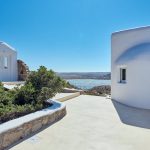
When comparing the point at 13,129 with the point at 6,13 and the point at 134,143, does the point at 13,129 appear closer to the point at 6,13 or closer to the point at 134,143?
the point at 134,143

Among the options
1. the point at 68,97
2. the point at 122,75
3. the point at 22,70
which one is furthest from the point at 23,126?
the point at 22,70

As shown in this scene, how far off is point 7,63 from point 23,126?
A: 53.9 ft

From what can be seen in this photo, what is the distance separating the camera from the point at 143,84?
12.2 meters

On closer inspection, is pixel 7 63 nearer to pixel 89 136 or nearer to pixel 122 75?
pixel 122 75

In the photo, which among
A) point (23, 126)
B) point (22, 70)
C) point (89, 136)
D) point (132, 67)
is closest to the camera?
point (23, 126)

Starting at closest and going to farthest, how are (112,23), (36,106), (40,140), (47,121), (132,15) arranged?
(40,140) → (47,121) → (36,106) → (132,15) → (112,23)

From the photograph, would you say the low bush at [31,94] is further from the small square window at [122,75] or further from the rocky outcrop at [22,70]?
the rocky outcrop at [22,70]

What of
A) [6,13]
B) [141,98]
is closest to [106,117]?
[141,98]

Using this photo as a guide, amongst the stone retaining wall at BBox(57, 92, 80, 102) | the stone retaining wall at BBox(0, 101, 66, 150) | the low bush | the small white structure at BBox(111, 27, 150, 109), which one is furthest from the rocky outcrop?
the stone retaining wall at BBox(0, 101, 66, 150)

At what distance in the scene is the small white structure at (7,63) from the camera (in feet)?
68.4

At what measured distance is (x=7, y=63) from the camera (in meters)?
21.4

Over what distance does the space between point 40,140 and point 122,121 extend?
4.14m

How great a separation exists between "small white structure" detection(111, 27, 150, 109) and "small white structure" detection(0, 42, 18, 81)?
1171cm

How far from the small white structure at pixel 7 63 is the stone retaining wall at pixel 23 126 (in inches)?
566
